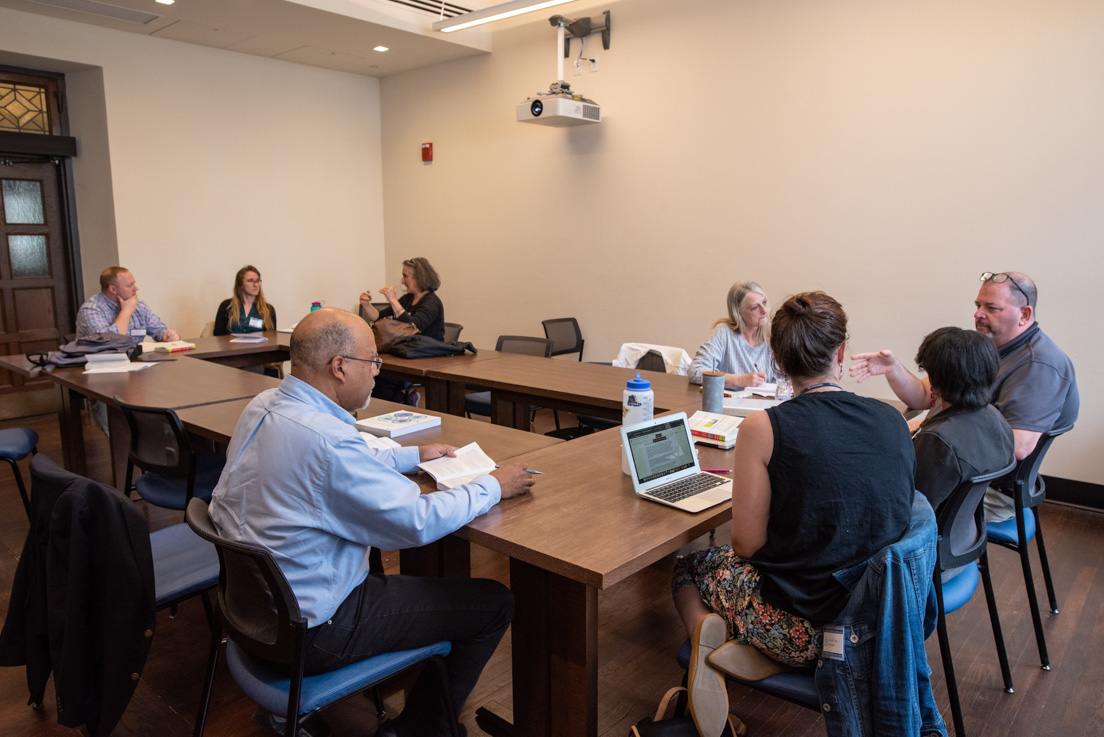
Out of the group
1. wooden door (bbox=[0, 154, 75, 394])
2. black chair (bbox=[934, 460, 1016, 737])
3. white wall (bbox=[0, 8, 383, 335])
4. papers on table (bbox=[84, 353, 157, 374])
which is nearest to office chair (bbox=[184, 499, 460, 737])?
black chair (bbox=[934, 460, 1016, 737])

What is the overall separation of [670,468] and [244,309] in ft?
15.2

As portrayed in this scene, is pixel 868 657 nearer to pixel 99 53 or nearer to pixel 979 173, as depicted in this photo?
pixel 979 173

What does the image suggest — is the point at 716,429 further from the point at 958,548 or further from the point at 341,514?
the point at 341,514

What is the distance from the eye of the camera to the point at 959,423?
6.84ft

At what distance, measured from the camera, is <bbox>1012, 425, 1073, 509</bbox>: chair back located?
2412mm

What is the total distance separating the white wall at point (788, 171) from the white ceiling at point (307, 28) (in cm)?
40

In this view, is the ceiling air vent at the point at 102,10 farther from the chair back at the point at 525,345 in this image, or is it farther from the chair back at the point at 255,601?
the chair back at the point at 255,601

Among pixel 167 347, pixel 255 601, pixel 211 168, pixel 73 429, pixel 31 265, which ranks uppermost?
pixel 211 168

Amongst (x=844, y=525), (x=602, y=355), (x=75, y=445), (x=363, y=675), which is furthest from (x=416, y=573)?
(x=602, y=355)

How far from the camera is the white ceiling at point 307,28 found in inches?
207

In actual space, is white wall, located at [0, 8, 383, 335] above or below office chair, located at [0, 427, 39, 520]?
above

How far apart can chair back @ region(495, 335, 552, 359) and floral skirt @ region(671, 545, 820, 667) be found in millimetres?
3034

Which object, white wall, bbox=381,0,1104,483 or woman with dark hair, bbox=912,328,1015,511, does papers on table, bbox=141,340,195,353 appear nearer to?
white wall, bbox=381,0,1104,483

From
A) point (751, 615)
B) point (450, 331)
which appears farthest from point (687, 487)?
point (450, 331)
